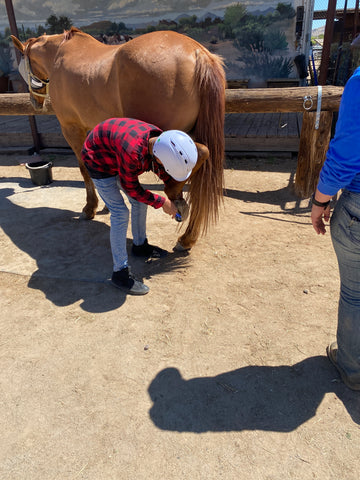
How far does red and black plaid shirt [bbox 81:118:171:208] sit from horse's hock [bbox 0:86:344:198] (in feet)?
7.40

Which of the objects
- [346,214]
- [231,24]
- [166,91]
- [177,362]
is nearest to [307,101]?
[166,91]

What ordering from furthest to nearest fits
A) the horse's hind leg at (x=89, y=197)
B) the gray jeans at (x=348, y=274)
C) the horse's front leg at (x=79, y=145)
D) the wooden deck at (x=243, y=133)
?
the wooden deck at (x=243, y=133) < the horse's hind leg at (x=89, y=197) < the horse's front leg at (x=79, y=145) < the gray jeans at (x=348, y=274)

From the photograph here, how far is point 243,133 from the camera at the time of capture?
18.7 feet

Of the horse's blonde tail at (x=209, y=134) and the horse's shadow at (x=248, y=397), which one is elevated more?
the horse's blonde tail at (x=209, y=134)

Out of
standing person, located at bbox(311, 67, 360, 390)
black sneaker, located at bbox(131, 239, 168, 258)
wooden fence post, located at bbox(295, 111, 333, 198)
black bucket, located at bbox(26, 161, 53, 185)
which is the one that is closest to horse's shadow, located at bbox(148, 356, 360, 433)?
standing person, located at bbox(311, 67, 360, 390)

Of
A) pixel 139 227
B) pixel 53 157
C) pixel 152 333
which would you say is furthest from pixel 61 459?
pixel 53 157

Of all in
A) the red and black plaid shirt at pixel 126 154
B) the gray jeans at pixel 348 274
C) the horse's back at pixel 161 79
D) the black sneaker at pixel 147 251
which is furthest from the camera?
the black sneaker at pixel 147 251

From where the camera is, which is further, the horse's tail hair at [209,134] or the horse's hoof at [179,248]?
the horse's hoof at [179,248]

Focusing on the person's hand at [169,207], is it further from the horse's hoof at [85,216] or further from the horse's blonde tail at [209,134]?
the horse's hoof at [85,216]

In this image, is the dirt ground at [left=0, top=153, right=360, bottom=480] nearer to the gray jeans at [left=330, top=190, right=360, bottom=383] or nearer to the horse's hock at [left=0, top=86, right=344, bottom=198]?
the gray jeans at [left=330, top=190, right=360, bottom=383]

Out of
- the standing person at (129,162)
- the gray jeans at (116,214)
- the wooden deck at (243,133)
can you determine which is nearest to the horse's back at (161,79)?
the standing person at (129,162)

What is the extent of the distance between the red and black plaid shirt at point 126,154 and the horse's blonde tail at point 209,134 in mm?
466

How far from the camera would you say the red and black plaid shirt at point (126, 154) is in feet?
6.90

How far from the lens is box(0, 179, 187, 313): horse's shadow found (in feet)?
9.07
